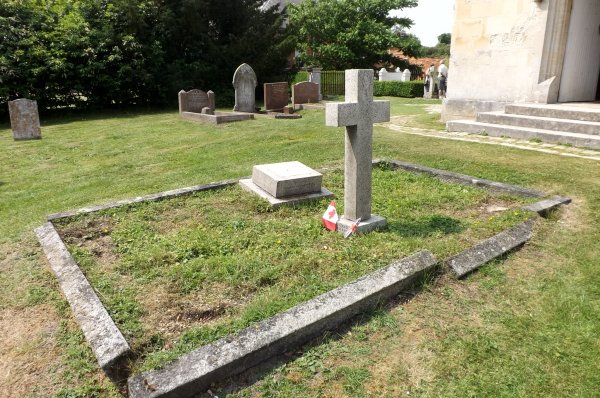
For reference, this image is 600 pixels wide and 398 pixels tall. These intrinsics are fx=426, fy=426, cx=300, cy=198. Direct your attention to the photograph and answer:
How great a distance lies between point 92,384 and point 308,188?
3.31 meters

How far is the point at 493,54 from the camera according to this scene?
10453 millimetres

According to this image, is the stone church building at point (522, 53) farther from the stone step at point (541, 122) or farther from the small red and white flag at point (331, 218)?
the small red and white flag at point (331, 218)

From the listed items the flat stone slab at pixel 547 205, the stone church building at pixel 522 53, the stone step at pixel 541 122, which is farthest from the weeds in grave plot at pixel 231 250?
the stone church building at pixel 522 53

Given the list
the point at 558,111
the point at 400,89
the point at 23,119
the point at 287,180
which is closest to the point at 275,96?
the point at 23,119

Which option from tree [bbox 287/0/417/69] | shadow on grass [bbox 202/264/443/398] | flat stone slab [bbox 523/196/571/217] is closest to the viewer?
shadow on grass [bbox 202/264/443/398]

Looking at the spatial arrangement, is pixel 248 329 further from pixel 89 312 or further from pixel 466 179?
pixel 466 179

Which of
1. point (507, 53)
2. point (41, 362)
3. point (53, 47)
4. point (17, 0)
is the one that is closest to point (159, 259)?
point (41, 362)

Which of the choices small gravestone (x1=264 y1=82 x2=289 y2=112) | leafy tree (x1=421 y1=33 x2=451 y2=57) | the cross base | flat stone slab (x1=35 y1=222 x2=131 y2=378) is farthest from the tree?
leafy tree (x1=421 y1=33 x2=451 y2=57)

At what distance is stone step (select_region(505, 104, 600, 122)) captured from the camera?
27.8ft

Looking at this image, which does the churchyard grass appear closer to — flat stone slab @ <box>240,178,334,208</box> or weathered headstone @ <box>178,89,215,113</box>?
flat stone slab @ <box>240,178,334,208</box>

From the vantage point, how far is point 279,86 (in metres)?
16.2

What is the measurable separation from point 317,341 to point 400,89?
24352 millimetres

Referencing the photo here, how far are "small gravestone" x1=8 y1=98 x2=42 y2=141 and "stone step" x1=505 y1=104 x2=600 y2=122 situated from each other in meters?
12.3

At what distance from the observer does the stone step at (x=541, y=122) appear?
26.8 ft
